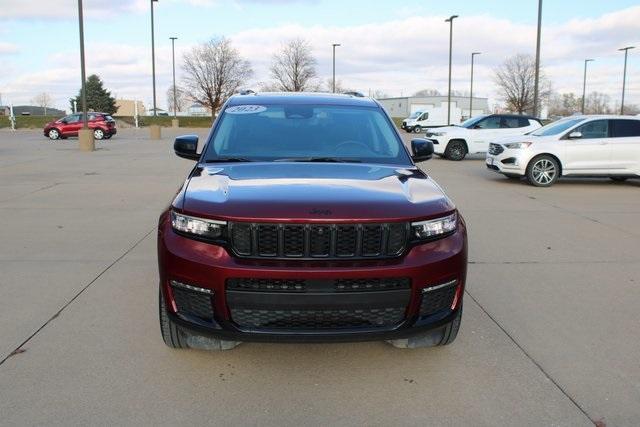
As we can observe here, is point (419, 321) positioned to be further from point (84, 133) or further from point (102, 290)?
point (84, 133)

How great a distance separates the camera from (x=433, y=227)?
10.8 feet

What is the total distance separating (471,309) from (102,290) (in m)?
3.16

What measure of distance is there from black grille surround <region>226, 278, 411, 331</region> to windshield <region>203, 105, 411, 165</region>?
1.39 meters

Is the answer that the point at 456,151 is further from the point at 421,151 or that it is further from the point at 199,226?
the point at 199,226

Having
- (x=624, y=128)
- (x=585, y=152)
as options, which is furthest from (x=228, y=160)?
(x=624, y=128)

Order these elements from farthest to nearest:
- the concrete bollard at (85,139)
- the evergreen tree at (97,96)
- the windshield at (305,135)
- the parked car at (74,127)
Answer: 1. the evergreen tree at (97,96)
2. the parked car at (74,127)
3. the concrete bollard at (85,139)
4. the windshield at (305,135)

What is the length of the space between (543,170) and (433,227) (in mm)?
10534

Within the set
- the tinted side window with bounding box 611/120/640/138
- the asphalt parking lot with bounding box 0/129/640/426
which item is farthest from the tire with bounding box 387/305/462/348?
the tinted side window with bounding box 611/120/640/138

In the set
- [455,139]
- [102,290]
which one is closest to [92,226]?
[102,290]

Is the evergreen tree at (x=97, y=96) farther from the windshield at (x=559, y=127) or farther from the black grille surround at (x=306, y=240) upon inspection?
the black grille surround at (x=306, y=240)

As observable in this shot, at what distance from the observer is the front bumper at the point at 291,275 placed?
3018mm

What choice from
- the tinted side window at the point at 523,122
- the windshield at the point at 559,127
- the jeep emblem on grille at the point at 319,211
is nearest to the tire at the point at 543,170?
the windshield at the point at 559,127

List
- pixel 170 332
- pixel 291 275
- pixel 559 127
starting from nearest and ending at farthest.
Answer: pixel 291 275
pixel 170 332
pixel 559 127

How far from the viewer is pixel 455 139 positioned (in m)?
19.8
